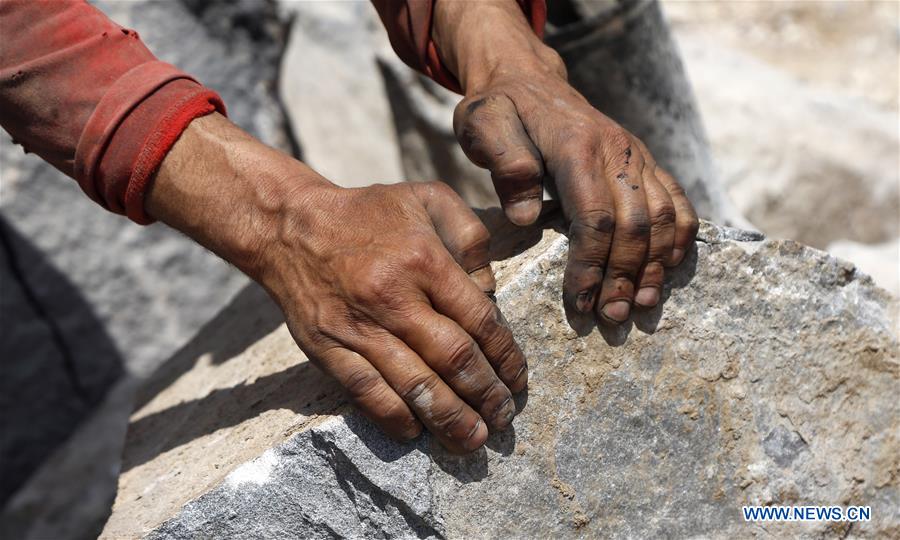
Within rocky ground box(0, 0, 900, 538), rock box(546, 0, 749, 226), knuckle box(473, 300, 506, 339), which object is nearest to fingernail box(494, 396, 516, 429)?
knuckle box(473, 300, 506, 339)

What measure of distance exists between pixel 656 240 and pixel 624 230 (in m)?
0.07

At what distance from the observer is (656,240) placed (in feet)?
4.75

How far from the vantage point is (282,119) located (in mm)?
3125

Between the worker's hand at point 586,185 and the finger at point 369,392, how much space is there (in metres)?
0.33

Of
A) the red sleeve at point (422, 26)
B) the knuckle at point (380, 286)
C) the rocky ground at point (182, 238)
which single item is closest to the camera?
the knuckle at point (380, 286)

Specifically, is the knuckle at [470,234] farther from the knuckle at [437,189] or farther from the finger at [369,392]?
the finger at [369,392]

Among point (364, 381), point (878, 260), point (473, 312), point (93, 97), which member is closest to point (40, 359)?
point (93, 97)

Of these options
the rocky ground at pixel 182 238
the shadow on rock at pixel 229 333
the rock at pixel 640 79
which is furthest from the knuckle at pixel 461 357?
the rocky ground at pixel 182 238

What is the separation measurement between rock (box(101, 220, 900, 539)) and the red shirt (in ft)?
1.54

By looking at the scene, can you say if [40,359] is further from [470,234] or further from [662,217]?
[662,217]

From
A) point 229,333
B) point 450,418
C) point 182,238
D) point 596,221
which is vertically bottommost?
point 182,238

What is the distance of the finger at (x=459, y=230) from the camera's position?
1.40 metres

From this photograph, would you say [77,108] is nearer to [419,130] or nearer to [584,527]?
[584,527]

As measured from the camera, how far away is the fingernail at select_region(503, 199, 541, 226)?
147 cm
